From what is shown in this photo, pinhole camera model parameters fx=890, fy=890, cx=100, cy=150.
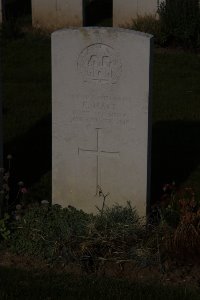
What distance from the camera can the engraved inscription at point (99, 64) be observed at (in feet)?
24.2

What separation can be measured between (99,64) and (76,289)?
2007mm

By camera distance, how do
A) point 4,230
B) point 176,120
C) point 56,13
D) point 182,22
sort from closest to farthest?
point 4,230 → point 176,120 → point 182,22 → point 56,13

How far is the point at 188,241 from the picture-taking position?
691 cm

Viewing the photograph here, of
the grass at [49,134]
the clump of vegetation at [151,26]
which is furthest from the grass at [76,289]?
the clump of vegetation at [151,26]

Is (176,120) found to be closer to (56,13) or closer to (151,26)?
(151,26)

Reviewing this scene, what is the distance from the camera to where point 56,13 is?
54.9 feet

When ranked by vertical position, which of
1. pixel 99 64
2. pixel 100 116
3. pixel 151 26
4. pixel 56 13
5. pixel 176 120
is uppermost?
pixel 56 13

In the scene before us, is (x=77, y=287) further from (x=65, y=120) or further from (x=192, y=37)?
(x=192, y=37)

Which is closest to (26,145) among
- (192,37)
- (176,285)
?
(176,285)

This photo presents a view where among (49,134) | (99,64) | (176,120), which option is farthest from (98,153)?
(176,120)

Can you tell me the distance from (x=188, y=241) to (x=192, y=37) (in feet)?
28.5

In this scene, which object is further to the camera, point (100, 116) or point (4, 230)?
point (100, 116)

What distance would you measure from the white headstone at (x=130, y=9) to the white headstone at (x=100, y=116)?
8887mm

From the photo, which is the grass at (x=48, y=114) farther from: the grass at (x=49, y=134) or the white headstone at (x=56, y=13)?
the white headstone at (x=56, y=13)
